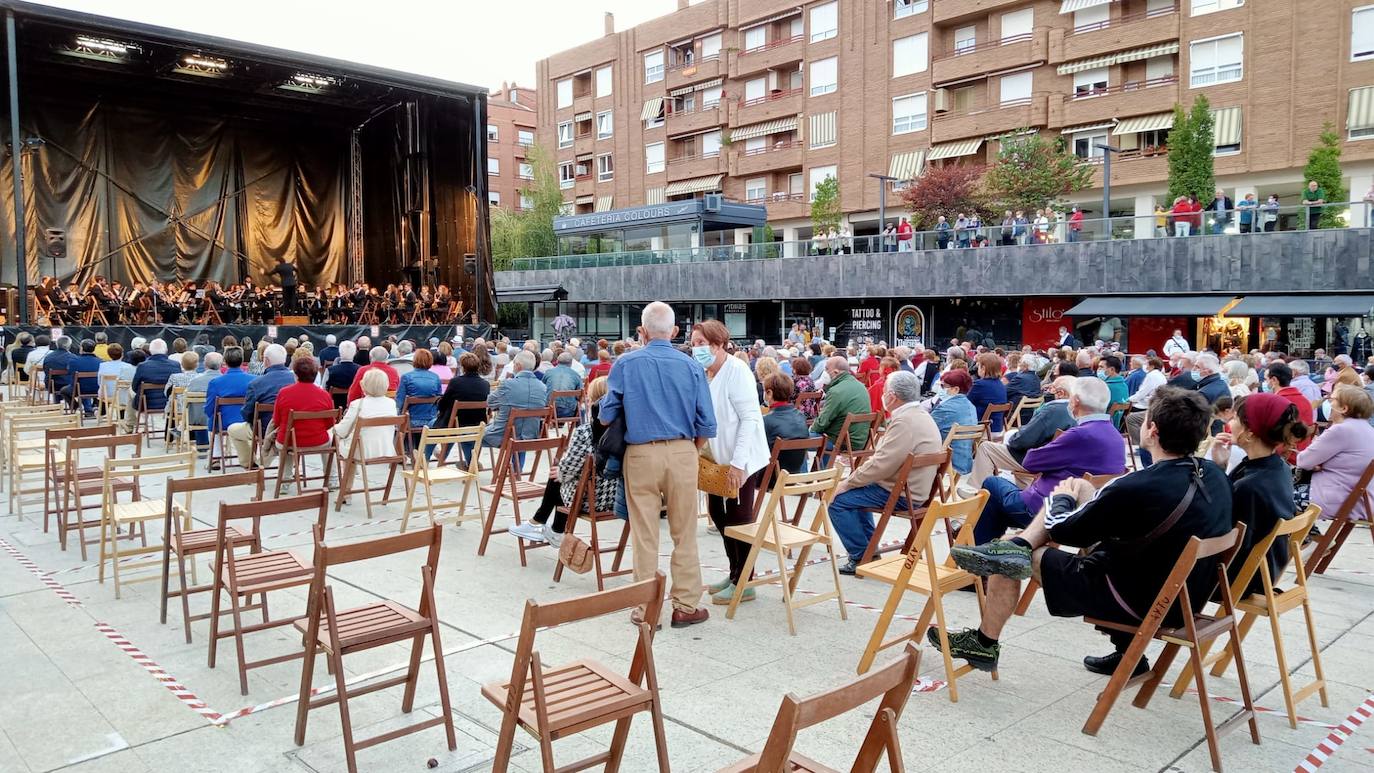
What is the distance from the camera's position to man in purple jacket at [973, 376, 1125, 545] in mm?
5141

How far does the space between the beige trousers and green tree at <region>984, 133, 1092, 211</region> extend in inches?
1024

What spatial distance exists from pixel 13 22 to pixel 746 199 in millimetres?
28147

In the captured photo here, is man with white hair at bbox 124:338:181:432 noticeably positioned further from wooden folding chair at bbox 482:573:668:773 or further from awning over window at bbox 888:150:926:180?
awning over window at bbox 888:150:926:180

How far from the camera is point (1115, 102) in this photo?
29094 millimetres

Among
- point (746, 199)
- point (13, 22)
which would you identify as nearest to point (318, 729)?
point (13, 22)

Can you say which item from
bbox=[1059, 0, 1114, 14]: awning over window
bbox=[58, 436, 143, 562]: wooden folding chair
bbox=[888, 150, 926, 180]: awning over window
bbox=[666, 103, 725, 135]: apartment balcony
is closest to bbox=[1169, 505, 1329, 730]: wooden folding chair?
bbox=[58, 436, 143, 562]: wooden folding chair

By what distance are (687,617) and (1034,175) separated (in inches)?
1038

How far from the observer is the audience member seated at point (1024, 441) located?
607 centimetres

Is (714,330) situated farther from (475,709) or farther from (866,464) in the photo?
(475,709)

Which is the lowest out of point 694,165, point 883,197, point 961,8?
point 883,197

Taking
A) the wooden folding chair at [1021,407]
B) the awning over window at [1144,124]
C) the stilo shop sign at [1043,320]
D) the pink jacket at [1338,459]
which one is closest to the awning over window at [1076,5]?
the awning over window at [1144,124]

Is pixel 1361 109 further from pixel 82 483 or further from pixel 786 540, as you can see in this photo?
pixel 82 483

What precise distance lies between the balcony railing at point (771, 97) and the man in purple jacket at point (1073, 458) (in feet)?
A: 114

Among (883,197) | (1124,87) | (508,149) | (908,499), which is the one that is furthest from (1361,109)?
(508,149)
